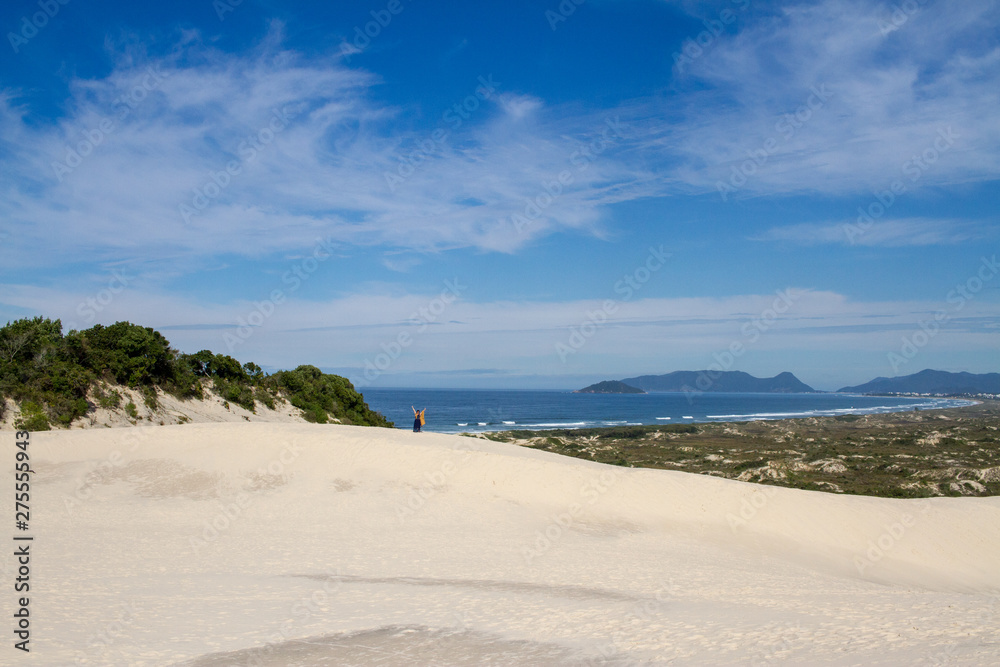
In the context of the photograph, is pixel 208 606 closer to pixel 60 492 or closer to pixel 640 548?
pixel 640 548

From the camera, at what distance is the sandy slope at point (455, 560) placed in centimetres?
761

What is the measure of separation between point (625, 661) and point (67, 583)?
875 centimetres

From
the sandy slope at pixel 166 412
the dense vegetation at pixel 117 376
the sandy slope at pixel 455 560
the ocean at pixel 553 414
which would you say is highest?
the dense vegetation at pixel 117 376

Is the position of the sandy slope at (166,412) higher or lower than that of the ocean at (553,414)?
higher

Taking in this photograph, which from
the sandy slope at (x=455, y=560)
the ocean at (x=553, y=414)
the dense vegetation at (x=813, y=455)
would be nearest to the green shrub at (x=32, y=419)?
the sandy slope at (x=455, y=560)

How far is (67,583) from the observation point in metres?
9.69

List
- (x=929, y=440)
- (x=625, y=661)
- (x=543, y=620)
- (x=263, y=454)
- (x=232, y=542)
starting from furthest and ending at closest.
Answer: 1. (x=929, y=440)
2. (x=263, y=454)
3. (x=232, y=542)
4. (x=543, y=620)
5. (x=625, y=661)

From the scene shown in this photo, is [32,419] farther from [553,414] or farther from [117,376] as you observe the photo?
[553,414]

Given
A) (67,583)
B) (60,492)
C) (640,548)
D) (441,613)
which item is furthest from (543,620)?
(60,492)

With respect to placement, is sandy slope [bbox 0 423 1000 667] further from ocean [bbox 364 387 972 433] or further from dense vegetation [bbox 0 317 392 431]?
ocean [bbox 364 387 972 433]

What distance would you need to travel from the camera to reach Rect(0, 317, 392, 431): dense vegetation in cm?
2534

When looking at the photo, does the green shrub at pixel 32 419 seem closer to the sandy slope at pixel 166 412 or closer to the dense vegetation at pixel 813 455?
the sandy slope at pixel 166 412

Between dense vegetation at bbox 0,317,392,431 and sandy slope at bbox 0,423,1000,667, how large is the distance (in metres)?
6.02

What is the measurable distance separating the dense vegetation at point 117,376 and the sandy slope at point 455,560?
6017mm
